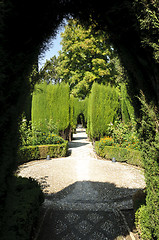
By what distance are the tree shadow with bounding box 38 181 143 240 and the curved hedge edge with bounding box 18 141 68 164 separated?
12.7 feet

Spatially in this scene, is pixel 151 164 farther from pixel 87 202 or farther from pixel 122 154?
pixel 122 154

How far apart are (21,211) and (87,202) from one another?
2.09 m

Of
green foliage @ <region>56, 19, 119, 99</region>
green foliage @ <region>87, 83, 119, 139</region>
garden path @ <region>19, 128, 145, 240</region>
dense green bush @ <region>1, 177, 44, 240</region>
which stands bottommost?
garden path @ <region>19, 128, 145, 240</region>

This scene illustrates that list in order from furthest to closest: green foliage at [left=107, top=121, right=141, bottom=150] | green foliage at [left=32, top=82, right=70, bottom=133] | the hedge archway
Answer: green foliage at [left=32, top=82, right=70, bottom=133] → green foliage at [left=107, top=121, right=141, bottom=150] → the hedge archway

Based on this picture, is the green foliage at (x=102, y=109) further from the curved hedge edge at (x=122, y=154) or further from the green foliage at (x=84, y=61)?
the green foliage at (x=84, y=61)

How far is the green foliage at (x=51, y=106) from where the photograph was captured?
1063cm

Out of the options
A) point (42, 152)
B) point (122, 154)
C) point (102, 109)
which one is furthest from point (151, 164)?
point (102, 109)

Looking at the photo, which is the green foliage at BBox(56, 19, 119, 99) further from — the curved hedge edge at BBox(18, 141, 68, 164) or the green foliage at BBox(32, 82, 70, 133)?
the curved hedge edge at BBox(18, 141, 68, 164)

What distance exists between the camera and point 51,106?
1074 centimetres

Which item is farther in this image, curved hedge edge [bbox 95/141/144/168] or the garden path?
curved hedge edge [bbox 95/141/144/168]

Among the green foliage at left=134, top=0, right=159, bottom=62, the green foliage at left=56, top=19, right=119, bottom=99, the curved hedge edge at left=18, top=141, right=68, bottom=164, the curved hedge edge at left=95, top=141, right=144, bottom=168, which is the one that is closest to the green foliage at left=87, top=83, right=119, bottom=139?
the curved hedge edge at left=95, top=141, right=144, bottom=168

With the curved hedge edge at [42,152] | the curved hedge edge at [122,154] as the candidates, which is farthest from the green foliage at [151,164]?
the curved hedge edge at [42,152]

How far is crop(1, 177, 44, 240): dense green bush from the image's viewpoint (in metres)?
1.42

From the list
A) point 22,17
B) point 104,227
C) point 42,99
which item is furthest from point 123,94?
point 22,17
